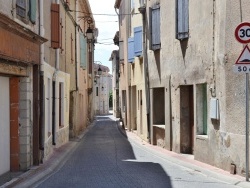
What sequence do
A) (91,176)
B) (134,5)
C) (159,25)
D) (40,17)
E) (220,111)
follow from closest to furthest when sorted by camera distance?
(91,176)
(220,111)
(40,17)
(159,25)
(134,5)

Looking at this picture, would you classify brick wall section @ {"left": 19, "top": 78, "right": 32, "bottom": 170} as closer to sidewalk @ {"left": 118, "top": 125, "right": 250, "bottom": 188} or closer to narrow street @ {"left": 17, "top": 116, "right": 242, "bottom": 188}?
narrow street @ {"left": 17, "top": 116, "right": 242, "bottom": 188}

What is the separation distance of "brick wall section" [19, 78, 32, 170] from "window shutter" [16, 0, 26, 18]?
5.35 ft

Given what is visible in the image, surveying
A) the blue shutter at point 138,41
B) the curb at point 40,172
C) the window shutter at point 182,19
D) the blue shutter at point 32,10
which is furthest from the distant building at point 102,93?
the blue shutter at point 32,10

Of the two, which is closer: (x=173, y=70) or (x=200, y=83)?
(x=200, y=83)

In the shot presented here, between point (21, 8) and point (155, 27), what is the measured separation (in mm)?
8424

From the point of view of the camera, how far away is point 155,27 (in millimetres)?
18141

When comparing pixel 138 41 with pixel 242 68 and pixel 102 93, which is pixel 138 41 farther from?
pixel 102 93

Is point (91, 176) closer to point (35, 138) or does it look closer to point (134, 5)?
point (35, 138)

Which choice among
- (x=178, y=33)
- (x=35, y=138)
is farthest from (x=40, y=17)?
(x=178, y=33)

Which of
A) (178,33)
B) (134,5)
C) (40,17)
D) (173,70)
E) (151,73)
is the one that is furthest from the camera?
(134,5)

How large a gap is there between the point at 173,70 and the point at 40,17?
16.9 feet

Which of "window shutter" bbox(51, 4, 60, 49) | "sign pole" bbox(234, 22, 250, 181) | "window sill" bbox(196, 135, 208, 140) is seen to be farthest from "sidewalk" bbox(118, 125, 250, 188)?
"window shutter" bbox(51, 4, 60, 49)

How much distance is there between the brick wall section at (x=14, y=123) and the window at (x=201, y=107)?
5.06m

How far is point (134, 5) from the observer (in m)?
25.0
